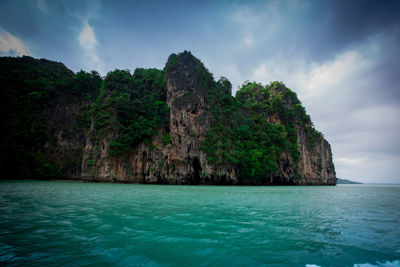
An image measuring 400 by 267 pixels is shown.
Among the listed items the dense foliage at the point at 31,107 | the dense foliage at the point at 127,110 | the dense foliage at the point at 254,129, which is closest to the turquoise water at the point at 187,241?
the dense foliage at the point at 254,129

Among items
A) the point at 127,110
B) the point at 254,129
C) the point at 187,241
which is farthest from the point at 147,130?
the point at 187,241

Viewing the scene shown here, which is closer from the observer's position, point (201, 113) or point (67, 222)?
point (67, 222)

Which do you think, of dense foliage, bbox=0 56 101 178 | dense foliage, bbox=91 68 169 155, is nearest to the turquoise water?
dense foliage, bbox=91 68 169 155

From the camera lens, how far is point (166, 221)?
464 centimetres

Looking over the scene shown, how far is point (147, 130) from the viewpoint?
31.0m

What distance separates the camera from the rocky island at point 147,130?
1161 inches

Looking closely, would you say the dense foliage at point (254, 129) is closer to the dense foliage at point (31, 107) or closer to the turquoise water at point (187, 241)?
the turquoise water at point (187, 241)

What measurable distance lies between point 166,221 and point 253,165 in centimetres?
2777

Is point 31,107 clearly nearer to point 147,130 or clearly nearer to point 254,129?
point 147,130

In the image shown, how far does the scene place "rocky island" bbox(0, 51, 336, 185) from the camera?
2948cm

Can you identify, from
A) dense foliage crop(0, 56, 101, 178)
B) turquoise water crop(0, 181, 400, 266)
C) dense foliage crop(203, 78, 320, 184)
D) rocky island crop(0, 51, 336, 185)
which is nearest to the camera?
turquoise water crop(0, 181, 400, 266)

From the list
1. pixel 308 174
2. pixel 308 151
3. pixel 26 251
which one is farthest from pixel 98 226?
pixel 308 151

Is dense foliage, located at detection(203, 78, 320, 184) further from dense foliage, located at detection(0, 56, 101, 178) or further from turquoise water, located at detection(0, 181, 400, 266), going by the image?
dense foliage, located at detection(0, 56, 101, 178)

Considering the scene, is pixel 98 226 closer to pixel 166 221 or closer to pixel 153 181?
pixel 166 221
